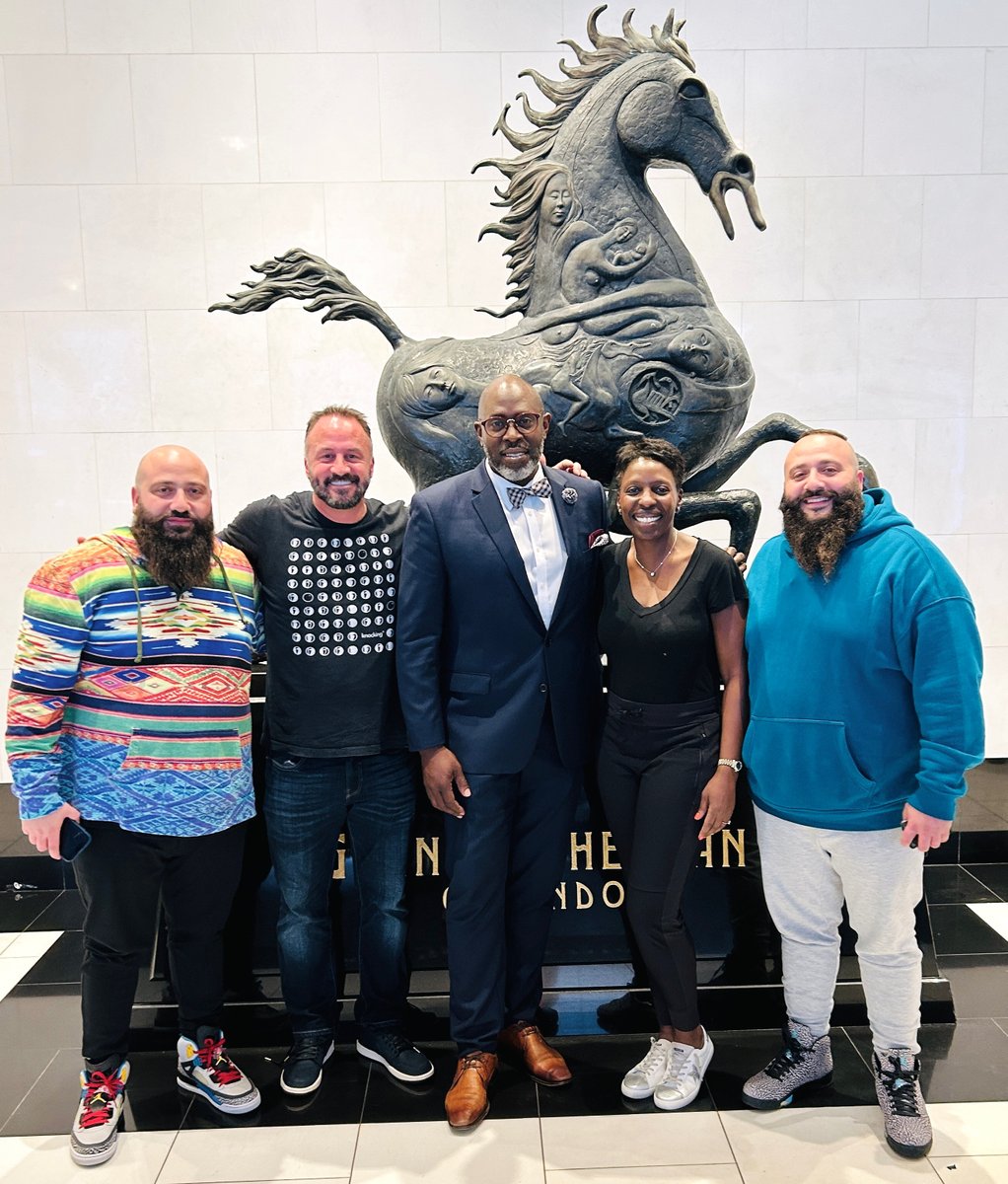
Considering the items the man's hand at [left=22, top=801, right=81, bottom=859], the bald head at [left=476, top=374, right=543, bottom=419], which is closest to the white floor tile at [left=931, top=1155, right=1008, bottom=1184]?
the bald head at [left=476, top=374, right=543, bottom=419]

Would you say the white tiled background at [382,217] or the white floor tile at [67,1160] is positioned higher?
the white tiled background at [382,217]

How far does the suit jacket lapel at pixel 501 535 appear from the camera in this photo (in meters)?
2.10

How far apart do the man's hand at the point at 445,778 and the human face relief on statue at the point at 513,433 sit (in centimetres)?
67

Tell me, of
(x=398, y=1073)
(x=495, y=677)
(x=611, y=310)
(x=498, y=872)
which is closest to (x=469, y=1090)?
(x=398, y=1073)

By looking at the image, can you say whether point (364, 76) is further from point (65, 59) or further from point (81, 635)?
point (81, 635)

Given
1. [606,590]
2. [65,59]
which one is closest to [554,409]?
[606,590]

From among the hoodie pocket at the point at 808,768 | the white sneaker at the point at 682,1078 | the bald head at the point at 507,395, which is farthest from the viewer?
the white sneaker at the point at 682,1078

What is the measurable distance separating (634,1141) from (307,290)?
2.55 m

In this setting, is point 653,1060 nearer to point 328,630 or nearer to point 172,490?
point 328,630

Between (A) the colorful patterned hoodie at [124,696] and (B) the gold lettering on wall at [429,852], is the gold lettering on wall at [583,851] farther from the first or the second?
(A) the colorful patterned hoodie at [124,696]

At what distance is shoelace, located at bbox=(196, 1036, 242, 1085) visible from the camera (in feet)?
7.30

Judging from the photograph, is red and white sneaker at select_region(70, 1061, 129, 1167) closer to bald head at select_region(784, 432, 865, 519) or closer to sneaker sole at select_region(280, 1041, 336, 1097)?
sneaker sole at select_region(280, 1041, 336, 1097)

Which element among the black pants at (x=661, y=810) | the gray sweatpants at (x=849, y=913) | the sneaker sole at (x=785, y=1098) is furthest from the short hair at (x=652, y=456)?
the sneaker sole at (x=785, y=1098)

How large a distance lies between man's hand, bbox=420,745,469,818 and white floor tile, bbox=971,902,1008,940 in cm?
217
